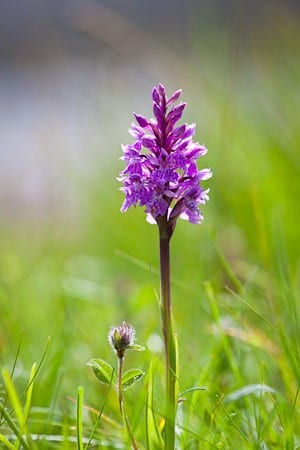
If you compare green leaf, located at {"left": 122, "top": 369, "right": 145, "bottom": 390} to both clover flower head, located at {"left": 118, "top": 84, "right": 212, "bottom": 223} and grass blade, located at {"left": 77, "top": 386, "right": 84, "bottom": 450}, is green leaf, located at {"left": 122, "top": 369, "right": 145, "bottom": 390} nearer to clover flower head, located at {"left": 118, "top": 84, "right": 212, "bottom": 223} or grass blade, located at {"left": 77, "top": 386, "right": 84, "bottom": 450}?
grass blade, located at {"left": 77, "top": 386, "right": 84, "bottom": 450}

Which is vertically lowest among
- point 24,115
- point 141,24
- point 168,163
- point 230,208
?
point 168,163

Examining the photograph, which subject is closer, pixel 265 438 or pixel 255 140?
pixel 265 438

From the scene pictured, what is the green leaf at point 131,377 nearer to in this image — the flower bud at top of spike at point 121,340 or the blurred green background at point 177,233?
the flower bud at top of spike at point 121,340

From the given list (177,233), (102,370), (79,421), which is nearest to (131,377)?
(102,370)

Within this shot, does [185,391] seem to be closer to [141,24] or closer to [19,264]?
[19,264]

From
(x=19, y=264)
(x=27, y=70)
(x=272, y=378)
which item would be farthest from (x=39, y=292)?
(x=27, y=70)

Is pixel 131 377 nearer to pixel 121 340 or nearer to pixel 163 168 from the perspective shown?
pixel 121 340

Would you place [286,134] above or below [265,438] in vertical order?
above
